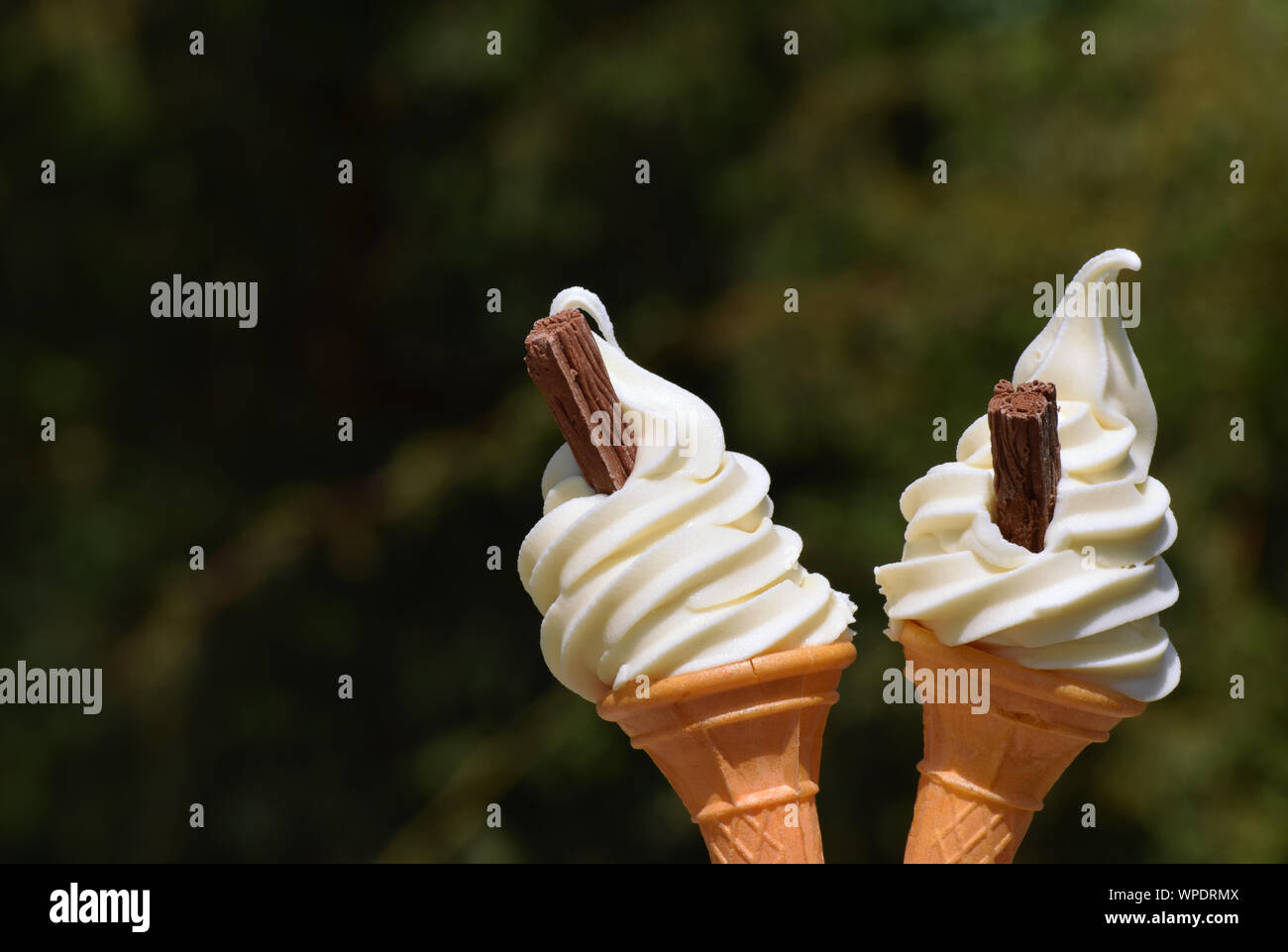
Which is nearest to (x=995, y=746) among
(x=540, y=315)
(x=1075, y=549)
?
(x=1075, y=549)

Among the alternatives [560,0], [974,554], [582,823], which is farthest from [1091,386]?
[560,0]

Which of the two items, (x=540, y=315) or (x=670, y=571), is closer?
(x=670, y=571)

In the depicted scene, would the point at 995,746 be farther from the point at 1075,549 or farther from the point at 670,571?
the point at 670,571

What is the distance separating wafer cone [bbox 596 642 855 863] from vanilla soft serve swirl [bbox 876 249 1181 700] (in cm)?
15

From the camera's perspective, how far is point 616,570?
1694 mm

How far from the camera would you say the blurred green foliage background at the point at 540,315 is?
151 inches

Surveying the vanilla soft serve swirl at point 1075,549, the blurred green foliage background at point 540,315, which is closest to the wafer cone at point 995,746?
the vanilla soft serve swirl at point 1075,549

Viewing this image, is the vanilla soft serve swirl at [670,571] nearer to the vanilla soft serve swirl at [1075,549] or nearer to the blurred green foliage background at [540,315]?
the vanilla soft serve swirl at [1075,549]

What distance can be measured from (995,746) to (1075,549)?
9.2 inches

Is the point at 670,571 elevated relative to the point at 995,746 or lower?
elevated

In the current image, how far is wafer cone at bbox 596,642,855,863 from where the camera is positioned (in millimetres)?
1657

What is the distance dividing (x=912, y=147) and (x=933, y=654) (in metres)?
3.07

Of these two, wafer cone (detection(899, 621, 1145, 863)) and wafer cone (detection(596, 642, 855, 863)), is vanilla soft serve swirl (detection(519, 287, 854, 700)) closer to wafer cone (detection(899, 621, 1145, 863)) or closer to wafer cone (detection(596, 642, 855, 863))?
wafer cone (detection(596, 642, 855, 863))

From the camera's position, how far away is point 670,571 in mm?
1688
